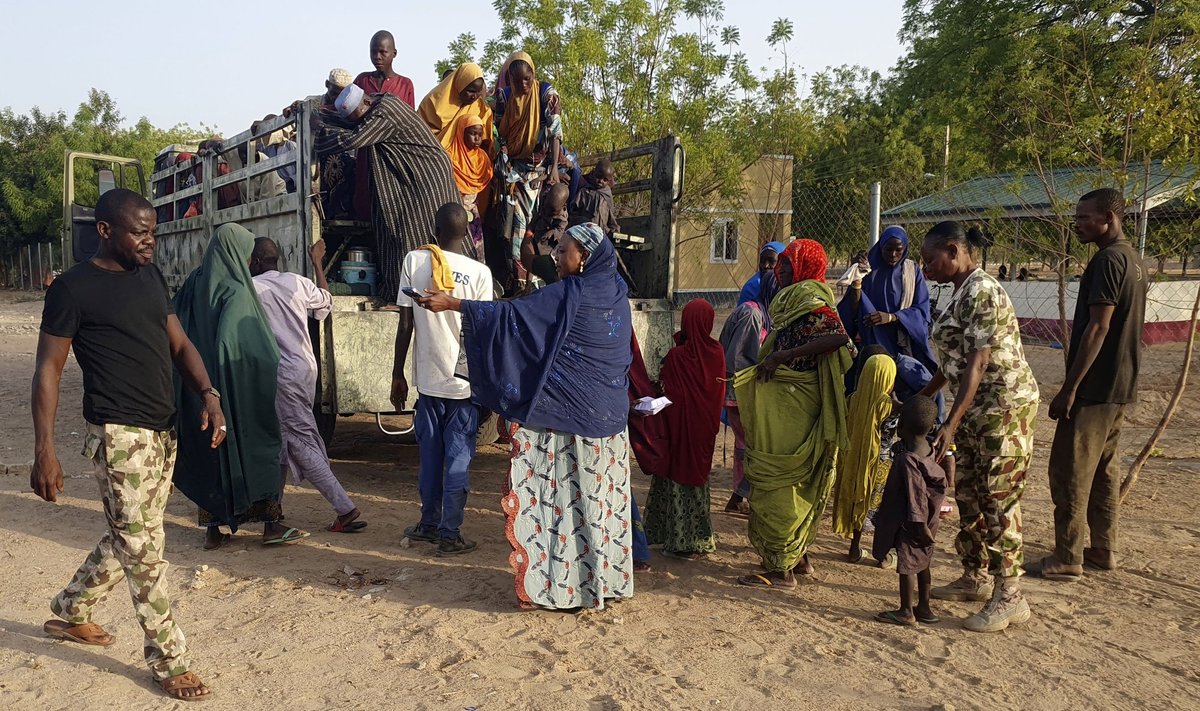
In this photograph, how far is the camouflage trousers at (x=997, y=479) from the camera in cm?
363

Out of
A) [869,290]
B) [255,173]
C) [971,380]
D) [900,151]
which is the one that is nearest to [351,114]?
[255,173]

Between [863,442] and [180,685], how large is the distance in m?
3.15

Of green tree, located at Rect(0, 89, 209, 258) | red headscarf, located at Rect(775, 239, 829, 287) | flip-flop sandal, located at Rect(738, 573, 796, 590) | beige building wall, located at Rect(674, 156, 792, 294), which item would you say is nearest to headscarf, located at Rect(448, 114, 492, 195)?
red headscarf, located at Rect(775, 239, 829, 287)

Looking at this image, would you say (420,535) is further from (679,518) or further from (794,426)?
(794,426)

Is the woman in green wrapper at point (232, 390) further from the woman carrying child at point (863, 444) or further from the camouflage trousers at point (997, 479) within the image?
the camouflage trousers at point (997, 479)

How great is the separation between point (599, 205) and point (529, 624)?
366cm

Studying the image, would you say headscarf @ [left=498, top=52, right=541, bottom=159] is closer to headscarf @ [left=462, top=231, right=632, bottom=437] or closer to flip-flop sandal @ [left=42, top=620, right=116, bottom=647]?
headscarf @ [left=462, top=231, right=632, bottom=437]

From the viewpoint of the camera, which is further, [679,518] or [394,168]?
[394,168]

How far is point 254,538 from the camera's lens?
4.72m

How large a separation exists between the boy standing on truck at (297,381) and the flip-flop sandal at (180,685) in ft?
5.88

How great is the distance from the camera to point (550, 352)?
368 centimetres

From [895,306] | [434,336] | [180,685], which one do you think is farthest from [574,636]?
[895,306]

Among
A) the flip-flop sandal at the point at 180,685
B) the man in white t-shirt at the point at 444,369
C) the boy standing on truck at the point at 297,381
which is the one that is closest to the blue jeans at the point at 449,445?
the man in white t-shirt at the point at 444,369

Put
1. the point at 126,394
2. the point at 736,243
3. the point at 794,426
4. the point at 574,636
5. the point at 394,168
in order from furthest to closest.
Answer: the point at 736,243 → the point at 394,168 → the point at 794,426 → the point at 574,636 → the point at 126,394
